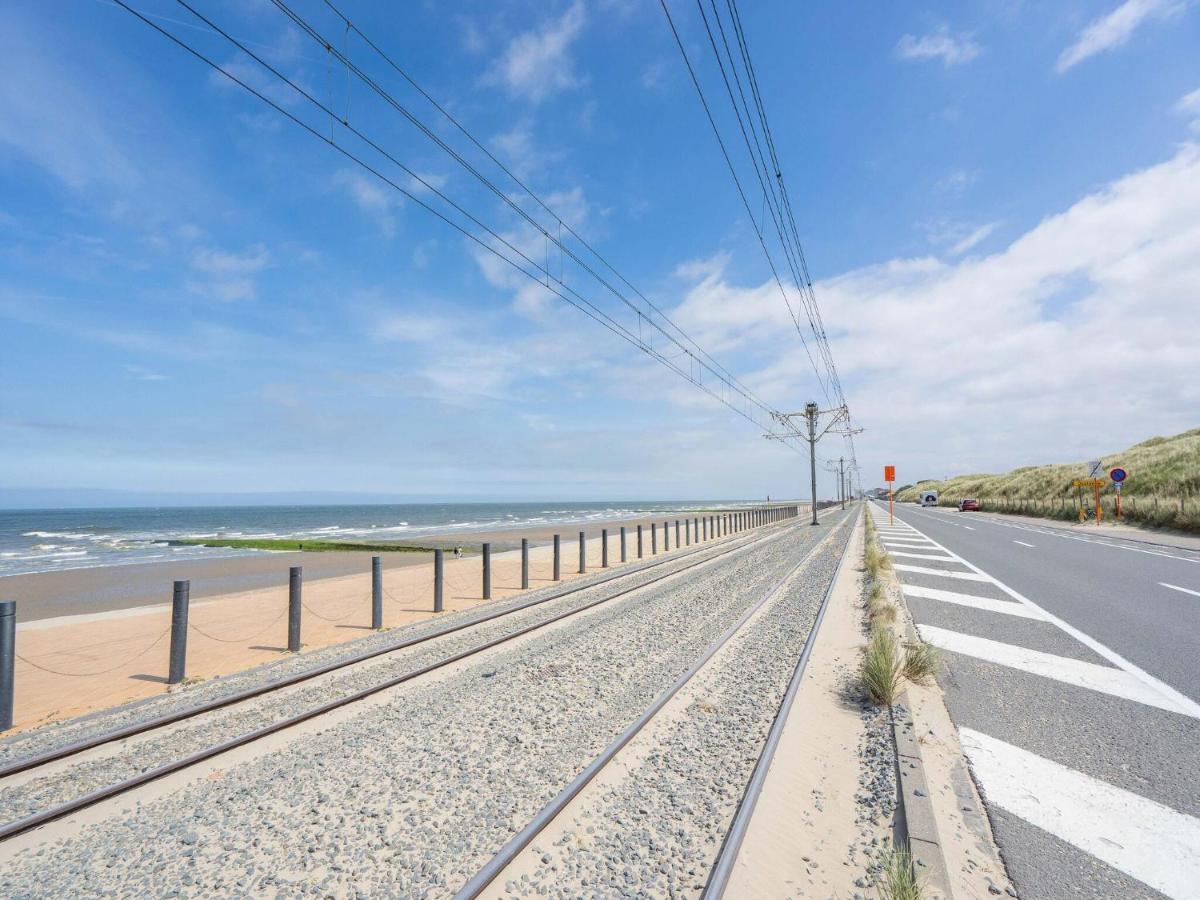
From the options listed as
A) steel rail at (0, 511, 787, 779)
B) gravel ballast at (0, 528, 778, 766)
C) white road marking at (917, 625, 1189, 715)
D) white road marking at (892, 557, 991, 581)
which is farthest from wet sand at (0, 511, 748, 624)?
white road marking at (917, 625, 1189, 715)

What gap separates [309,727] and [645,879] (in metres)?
3.73

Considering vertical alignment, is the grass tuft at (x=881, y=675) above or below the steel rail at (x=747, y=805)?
above

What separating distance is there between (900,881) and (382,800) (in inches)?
126

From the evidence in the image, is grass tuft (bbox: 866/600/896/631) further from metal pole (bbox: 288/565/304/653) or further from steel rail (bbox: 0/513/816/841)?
metal pole (bbox: 288/565/304/653)

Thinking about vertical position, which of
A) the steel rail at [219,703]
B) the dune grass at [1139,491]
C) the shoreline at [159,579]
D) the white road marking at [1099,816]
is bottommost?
the shoreline at [159,579]

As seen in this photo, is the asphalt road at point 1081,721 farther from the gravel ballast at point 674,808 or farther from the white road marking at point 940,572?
the gravel ballast at point 674,808

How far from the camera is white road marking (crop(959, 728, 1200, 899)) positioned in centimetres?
279

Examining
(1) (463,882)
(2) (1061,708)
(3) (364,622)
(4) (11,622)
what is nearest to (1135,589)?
(2) (1061,708)

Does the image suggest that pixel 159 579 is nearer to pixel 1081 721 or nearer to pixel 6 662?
pixel 6 662

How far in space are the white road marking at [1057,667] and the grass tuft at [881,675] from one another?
1.62m

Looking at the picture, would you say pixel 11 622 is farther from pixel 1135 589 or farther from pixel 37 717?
pixel 1135 589

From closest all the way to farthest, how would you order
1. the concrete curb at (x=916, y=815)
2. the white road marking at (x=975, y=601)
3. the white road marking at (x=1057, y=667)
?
the concrete curb at (x=916, y=815) → the white road marking at (x=1057, y=667) → the white road marking at (x=975, y=601)

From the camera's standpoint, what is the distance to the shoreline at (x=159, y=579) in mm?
15512

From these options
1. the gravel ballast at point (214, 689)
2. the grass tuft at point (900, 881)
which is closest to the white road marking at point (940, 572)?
the gravel ballast at point (214, 689)
